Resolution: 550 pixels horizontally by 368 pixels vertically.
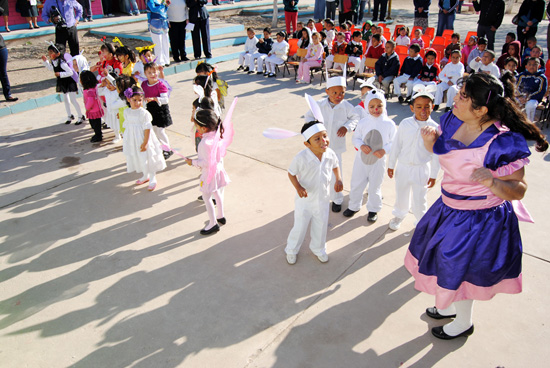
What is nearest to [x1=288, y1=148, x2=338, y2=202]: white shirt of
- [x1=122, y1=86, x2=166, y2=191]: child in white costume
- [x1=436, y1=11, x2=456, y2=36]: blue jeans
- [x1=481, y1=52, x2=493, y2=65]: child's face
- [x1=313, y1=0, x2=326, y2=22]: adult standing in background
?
[x1=122, y1=86, x2=166, y2=191]: child in white costume

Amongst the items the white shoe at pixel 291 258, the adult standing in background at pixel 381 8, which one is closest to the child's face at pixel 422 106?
the white shoe at pixel 291 258

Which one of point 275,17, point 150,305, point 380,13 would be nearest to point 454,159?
point 150,305

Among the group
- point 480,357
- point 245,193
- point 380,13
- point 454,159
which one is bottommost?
point 480,357

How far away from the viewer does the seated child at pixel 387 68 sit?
30.3 feet

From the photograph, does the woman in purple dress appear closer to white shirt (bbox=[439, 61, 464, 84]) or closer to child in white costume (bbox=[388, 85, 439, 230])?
child in white costume (bbox=[388, 85, 439, 230])

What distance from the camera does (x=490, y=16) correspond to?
1077cm

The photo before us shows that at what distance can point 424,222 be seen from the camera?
10.2 feet

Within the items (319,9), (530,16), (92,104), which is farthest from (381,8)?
(92,104)

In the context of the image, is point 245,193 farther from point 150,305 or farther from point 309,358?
point 309,358

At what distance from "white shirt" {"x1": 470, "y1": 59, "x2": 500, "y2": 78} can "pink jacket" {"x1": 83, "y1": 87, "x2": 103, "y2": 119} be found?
7.36m

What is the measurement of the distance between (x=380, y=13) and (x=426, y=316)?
17642mm

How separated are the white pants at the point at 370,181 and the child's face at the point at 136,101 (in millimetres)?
2957

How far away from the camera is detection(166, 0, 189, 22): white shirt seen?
1140 cm

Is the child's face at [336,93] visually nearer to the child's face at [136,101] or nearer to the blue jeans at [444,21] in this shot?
the child's face at [136,101]
